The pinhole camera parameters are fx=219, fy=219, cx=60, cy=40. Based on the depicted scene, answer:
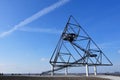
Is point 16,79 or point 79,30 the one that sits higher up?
point 79,30

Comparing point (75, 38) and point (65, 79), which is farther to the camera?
point (75, 38)

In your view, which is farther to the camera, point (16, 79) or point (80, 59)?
point (80, 59)

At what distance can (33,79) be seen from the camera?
4922cm

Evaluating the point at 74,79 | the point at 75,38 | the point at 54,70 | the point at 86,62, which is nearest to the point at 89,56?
the point at 86,62

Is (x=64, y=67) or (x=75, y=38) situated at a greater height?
(x=75, y=38)

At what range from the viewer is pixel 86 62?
60.5 m

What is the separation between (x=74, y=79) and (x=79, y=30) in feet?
61.8

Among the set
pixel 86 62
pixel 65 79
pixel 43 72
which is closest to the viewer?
pixel 65 79

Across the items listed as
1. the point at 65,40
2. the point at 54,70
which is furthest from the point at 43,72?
the point at 65,40

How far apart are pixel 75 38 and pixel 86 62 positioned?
751 cm

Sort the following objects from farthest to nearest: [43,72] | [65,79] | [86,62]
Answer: [43,72]
[86,62]
[65,79]

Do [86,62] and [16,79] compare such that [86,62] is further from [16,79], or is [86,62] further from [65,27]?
[16,79]

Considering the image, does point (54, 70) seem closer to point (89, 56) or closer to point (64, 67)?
point (64, 67)

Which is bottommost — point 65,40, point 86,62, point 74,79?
point 74,79
